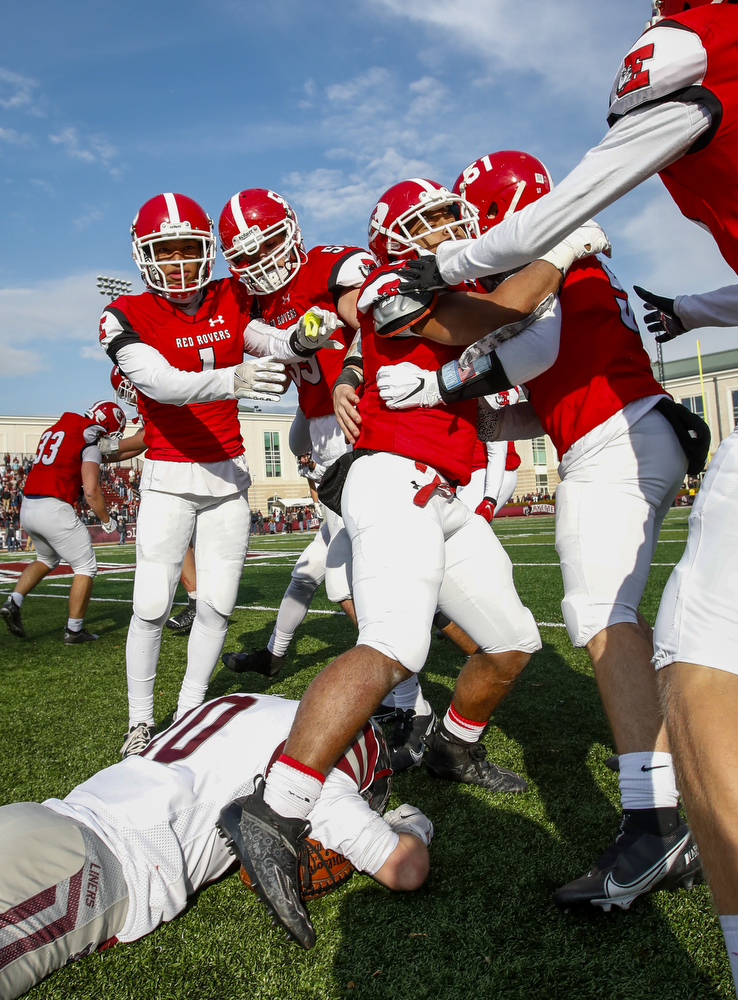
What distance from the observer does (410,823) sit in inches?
78.5

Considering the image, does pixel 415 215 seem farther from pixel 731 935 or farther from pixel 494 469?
pixel 494 469

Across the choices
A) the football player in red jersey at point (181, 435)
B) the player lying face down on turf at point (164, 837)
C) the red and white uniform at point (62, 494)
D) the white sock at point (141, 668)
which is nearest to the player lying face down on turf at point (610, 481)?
the player lying face down on turf at point (164, 837)

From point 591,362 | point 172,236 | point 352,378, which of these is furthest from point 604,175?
point 172,236

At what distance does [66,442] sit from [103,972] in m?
5.68

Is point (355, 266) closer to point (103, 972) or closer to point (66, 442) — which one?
point (103, 972)

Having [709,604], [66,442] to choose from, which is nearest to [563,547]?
[709,604]

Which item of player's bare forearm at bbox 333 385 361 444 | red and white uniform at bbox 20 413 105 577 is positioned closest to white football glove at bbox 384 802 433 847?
player's bare forearm at bbox 333 385 361 444

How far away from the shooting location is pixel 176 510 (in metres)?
3.30

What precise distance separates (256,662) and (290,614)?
360 mm

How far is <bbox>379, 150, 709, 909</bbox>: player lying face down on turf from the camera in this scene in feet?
5.73

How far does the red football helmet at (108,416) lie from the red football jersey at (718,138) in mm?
6270

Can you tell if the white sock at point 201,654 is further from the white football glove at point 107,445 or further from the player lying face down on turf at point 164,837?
the white football glove at point 107,445

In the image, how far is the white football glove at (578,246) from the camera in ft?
6.66

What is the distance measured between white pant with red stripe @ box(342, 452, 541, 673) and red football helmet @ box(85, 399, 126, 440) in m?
5.32
